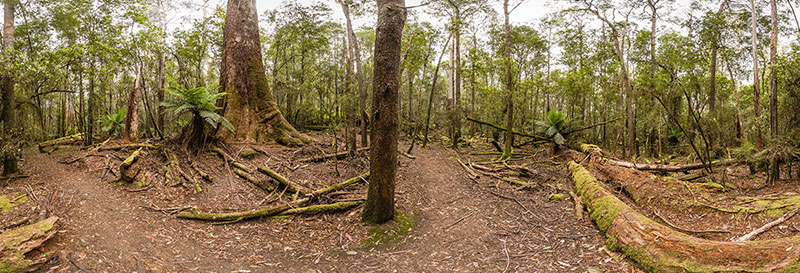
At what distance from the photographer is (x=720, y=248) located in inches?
120

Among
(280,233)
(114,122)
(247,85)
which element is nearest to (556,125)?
(280,233)

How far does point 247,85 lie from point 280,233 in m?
5.47

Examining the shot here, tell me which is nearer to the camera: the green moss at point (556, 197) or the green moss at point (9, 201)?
the green moss at point (9, 201)

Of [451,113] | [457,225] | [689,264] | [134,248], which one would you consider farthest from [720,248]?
[451,113]

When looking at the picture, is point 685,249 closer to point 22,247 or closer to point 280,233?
point 280,233

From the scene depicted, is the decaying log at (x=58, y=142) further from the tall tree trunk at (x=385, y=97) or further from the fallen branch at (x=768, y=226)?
the fallen branch at (x=768, y=226)

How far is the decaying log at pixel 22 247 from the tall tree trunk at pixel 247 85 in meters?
5.18

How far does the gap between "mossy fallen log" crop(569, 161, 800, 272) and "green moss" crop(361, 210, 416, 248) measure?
2.74 meters

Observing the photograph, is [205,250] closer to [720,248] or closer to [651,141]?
[720,248]

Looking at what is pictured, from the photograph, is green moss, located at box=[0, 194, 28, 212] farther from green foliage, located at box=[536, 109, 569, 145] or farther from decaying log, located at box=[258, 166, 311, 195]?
green foliage, located at box=[536, 109, 569, 145]

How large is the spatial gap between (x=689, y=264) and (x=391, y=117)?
11.9 ft

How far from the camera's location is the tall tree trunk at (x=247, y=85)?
8.57 meters

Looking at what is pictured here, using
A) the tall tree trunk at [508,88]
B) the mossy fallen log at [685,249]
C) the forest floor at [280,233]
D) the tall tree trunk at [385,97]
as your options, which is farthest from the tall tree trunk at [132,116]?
the mossy fallen log at [685,249]

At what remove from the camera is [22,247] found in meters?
3.04
